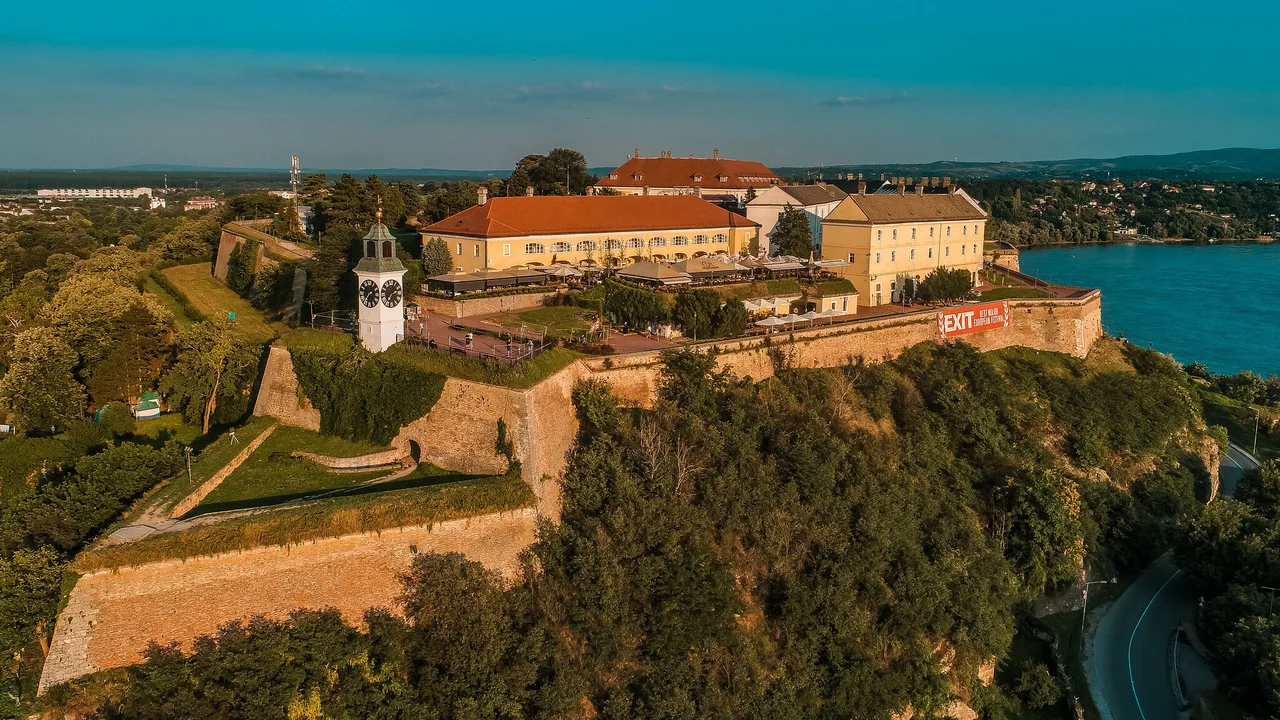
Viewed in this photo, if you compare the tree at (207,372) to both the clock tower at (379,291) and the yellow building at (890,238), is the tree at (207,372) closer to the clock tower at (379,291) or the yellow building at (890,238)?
the clock tower at (379,291)

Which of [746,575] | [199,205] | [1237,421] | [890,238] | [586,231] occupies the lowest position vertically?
[1237,421]

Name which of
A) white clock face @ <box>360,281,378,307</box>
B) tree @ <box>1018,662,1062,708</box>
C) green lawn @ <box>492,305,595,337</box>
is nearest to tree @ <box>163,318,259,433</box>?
white clock face @ <box>360,281,378,307</box>

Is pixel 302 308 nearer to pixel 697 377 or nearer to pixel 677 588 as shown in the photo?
pixel 697 377

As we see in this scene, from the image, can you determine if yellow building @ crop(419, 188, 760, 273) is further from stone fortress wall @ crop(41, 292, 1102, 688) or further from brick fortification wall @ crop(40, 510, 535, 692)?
brick fortification wall @ crop(40, 510, 535, 692)

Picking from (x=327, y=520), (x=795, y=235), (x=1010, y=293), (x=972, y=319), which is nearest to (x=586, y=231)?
(x=795, y=235)

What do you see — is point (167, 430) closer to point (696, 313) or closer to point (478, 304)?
point (478, 304)

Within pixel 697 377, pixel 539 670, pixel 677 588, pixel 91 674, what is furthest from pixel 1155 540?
pixel 91 674

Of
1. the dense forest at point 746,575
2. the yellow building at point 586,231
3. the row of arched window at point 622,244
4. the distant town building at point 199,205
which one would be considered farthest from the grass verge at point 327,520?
the distant town building at point 199,205
